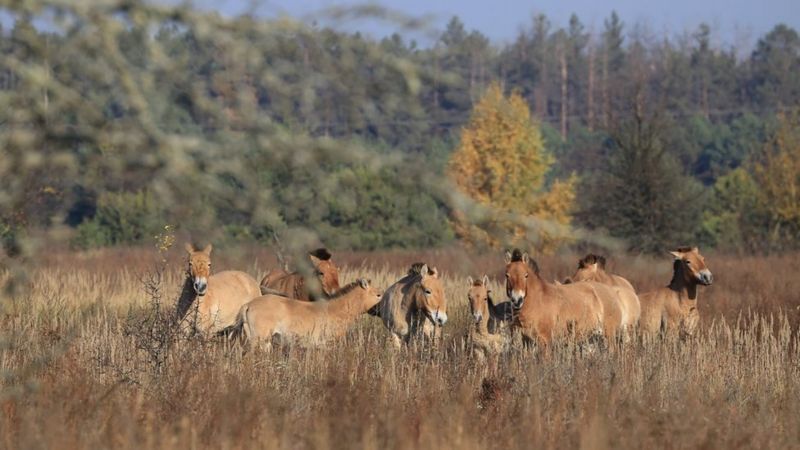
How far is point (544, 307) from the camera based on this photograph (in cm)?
1362

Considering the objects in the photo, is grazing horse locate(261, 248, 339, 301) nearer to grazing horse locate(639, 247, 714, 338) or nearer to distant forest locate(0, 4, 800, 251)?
grazing horse locate(639, 247, 714, 338)

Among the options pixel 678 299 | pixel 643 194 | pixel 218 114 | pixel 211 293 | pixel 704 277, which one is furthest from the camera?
pixel 643 194

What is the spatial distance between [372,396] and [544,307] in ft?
16.9

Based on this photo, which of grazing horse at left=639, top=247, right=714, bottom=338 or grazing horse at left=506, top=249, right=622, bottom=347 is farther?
grazing horse at left=639, top=247, right=714, bottom=338

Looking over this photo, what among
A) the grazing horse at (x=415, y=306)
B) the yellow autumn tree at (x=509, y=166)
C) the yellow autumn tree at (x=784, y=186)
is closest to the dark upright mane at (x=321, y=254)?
the grazing horse at (x=415, y=306)

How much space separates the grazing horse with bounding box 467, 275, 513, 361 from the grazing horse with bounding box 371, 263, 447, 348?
0.37m

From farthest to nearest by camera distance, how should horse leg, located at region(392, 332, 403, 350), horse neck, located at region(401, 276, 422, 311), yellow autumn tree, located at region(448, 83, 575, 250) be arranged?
yellow autumn tree, located at region(448, 83, 575, 250) < horse neck, located at region(401, 276, 422, 311) < horse leg, located at region(392, 332, 403, 350)

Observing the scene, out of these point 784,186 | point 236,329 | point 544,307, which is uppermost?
point 544,307

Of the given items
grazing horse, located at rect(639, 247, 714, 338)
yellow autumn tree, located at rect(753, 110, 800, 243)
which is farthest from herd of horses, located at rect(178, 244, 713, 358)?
yellow autumn tree, located at rect(753, 110, 800, 243)

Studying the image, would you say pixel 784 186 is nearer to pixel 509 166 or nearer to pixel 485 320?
pixel 509 166

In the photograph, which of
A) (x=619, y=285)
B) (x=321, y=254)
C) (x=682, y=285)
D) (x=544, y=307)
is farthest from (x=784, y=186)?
(x=544, y=307)

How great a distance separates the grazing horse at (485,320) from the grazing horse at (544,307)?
0.22 metres

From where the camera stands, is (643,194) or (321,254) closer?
(321,254)

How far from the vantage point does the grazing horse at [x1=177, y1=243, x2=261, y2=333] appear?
1362 centimetres
